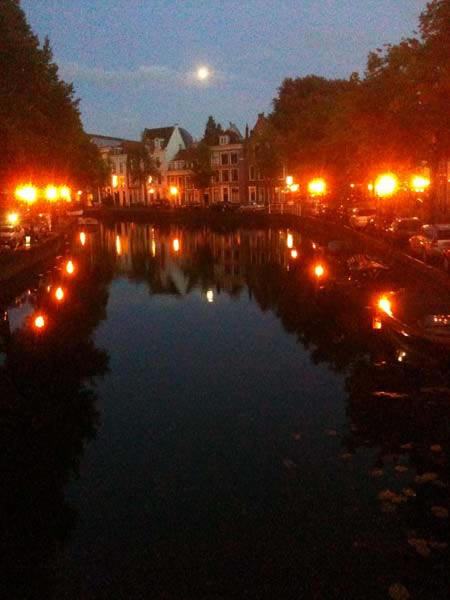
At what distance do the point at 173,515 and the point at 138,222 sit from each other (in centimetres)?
7930

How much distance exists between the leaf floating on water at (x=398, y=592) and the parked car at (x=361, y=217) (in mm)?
43035

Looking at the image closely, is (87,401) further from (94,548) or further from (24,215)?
(24,215)

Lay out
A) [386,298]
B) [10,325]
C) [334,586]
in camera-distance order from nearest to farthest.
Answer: [334,586], [10,325], [386,298]

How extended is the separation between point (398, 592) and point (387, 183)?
44135 mm

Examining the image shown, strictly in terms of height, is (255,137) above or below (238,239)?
above

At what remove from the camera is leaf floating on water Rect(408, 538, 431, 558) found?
23.9 feet

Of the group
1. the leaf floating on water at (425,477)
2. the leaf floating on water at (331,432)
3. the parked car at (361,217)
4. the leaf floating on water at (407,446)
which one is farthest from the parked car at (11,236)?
the leaf floating on water at (425,477)

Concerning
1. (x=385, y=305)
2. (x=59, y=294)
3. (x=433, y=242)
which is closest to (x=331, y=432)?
(x=385, y=305)

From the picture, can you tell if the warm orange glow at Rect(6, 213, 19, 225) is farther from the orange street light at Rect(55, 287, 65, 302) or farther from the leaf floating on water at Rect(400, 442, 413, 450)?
the leaf floating on water at Rect(400, 442, 413, 450)

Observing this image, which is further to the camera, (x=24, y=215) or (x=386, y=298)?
(x=24, y=215)

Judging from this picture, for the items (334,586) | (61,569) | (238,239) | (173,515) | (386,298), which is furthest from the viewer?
(238,239)

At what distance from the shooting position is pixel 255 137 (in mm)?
90188

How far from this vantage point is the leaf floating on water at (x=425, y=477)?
9.01 m

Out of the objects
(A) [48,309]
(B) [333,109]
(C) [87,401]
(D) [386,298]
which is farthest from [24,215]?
(C) [87,401]
